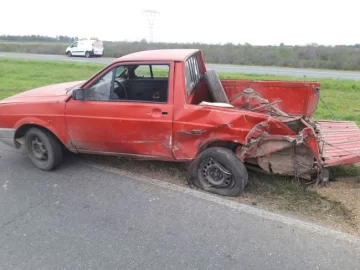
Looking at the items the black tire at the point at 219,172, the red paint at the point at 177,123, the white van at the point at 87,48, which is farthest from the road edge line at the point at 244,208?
the white van at the point at 87,48

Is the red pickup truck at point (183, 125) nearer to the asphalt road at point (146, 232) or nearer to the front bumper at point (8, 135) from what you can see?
the front bumper at point (8, 135)

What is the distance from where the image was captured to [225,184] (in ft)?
12.6

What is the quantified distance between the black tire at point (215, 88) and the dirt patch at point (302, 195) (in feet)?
3.57

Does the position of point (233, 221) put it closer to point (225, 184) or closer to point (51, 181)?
point (225, 184)

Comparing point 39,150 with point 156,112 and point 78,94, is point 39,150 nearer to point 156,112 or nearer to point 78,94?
point 78,94

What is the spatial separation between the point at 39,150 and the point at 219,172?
265cm

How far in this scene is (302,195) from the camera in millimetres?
3750

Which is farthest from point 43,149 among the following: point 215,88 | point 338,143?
point 338,143

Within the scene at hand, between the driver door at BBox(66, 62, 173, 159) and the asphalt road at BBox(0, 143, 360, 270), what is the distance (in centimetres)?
48

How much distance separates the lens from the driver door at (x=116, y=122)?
388 centimetres

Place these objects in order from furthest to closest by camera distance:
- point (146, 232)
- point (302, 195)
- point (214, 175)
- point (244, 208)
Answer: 1. point (214, 175)
2. point (302, 195)
3. point (244, 208)
4. point (146, 232)

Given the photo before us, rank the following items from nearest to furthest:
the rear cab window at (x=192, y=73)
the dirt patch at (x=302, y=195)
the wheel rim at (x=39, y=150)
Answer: the dirt patch at (x=302, y=195)
the rear cab window at (x=192, y=73)
the wheel rim at (x=39, y=150)

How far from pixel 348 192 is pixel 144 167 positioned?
266 centimetres

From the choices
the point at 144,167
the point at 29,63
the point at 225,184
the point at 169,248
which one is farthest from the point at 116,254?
the point at 29,63
